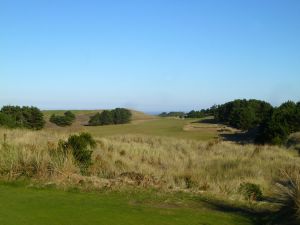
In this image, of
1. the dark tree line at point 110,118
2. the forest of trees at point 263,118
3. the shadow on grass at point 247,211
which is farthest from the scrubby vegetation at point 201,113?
the shadow on grass at point 247,211

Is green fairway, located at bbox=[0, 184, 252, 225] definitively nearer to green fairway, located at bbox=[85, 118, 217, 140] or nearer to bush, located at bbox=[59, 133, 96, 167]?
bush, located at bbox=[59, 133, 96, 167]

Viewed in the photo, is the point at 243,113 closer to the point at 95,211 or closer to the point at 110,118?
the point at 110,118

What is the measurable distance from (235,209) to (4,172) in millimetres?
7024

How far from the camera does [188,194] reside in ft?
43.0

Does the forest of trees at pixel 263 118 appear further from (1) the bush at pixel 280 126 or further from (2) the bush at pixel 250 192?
(2) the bush at pixel 250 192

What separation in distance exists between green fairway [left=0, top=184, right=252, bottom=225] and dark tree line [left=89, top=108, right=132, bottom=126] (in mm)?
77085

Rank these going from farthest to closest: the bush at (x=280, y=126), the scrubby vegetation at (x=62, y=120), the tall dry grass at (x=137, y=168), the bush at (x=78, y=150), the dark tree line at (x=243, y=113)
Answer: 1. the dark tree line at (x=243, y=113)
2. the scrubby vegetation at (x=62, y=120)
3. the bush at (x=280, y=126)
4. the bush at (x=78, y=150)
5. the tall dry grass at (x=137, y=168)

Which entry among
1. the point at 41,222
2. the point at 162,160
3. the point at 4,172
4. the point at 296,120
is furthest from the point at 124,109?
the point at 41,222

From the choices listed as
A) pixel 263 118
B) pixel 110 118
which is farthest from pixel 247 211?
pixel 110 118

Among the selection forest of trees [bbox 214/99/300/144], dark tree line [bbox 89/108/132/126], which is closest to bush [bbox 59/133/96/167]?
forest of trees [bbox 214/99/300/144]

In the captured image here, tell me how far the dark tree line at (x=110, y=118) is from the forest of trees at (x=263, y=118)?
17460mm

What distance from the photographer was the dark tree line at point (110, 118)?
89.5m

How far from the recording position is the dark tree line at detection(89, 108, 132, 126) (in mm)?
89500

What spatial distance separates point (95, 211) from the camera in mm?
9688
